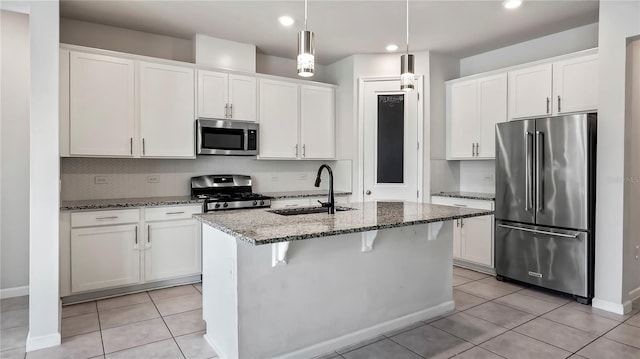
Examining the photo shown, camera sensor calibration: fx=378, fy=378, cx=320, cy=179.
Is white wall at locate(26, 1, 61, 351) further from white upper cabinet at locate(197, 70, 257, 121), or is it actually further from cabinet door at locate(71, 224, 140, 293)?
white upper cabinet at locate(197, 70, 257, 121)

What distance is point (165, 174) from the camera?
4.28m

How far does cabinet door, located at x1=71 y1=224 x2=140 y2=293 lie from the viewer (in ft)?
11.0

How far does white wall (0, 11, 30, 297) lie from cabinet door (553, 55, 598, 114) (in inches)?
206

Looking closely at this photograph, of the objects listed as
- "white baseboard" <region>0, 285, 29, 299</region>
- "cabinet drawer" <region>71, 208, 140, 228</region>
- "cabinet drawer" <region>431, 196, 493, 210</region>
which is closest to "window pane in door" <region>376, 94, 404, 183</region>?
"cabinet drawer" <region>431, 196, 493, 210</region>

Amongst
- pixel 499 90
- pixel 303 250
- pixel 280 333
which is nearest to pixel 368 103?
pixel 499 90

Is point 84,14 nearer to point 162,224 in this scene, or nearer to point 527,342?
point 162,224

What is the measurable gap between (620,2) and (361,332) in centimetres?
336

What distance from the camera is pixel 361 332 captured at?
267 centimetres

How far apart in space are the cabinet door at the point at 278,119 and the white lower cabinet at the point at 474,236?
2.04m

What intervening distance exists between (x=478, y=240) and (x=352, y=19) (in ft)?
9.25

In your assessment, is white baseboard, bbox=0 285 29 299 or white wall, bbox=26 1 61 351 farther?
white baseboard, bbox=0 285 29 299

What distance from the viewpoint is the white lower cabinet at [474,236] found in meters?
4.26

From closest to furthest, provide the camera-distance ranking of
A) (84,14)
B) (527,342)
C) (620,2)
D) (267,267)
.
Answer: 1. (267,267)
2. (527,342)
3. (620,2)
4. (84,14)

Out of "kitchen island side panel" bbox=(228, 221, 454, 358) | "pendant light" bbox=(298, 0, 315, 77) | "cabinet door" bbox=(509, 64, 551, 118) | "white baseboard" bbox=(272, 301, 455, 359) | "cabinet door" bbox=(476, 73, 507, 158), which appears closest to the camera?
"pendant light" bbox=(298, 0, 315, 77)
